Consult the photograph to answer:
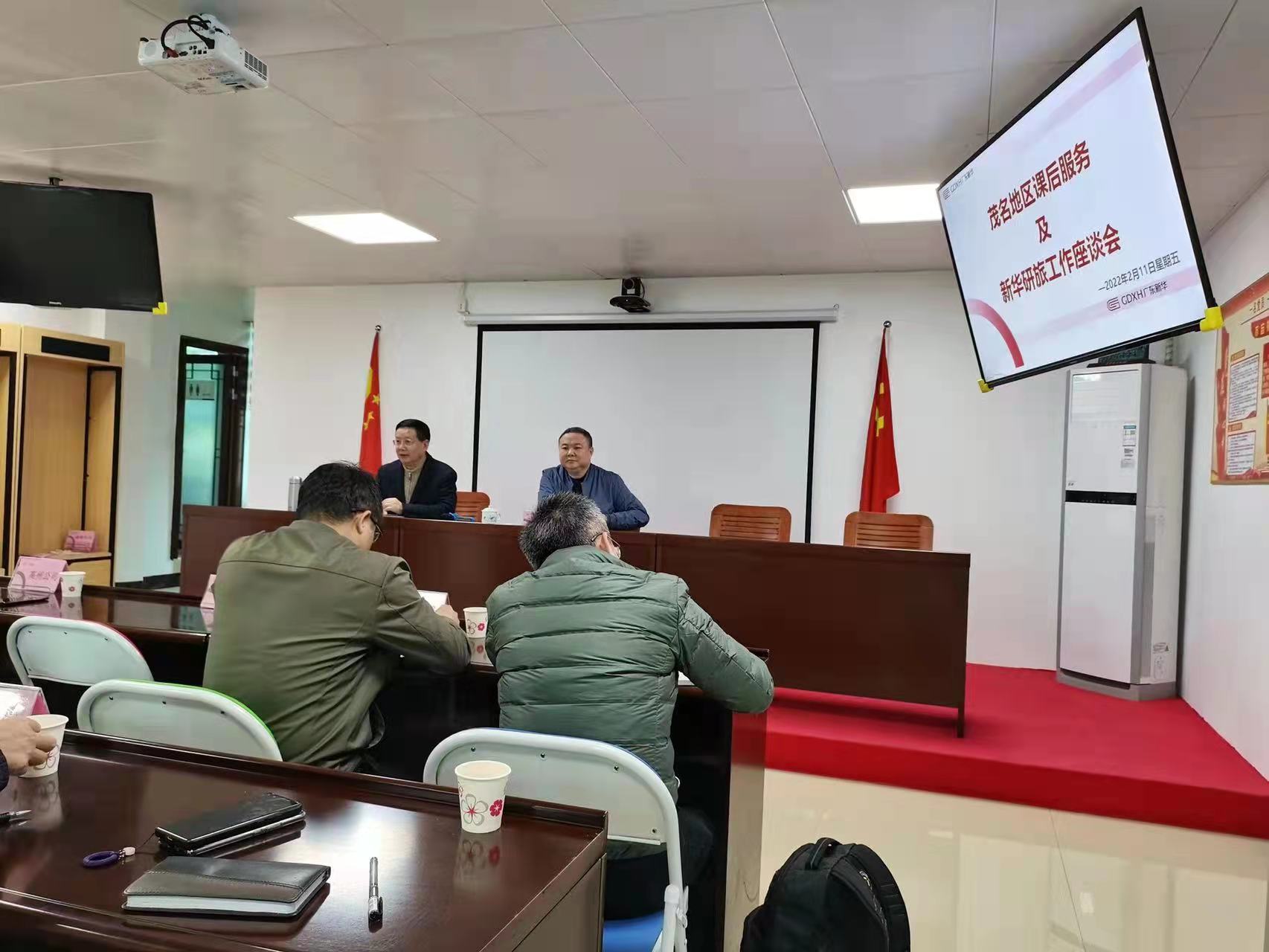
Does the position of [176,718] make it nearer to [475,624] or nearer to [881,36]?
[475,624]

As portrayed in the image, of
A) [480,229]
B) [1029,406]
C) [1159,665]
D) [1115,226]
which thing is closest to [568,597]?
[1115,226]

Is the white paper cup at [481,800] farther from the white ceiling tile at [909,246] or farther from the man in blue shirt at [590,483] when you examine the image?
the white ceiling tile at [909,246]

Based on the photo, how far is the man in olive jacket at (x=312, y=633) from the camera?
1725mm

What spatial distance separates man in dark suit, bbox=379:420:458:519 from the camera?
4.52 metres

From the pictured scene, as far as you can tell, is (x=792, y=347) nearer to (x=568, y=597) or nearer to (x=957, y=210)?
(x=957, y=210)

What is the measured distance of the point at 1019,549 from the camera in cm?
534

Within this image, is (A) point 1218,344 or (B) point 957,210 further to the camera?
(A) point 1218,344

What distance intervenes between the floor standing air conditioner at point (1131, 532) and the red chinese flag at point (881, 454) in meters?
1.15

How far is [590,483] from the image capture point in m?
4.41

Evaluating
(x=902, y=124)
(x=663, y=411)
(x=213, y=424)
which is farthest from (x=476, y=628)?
(x=213, y=424)

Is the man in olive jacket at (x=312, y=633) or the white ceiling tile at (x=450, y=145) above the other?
the white ceiling tile at (x=450, y=145)

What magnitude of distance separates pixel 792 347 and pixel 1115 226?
11.3 feet

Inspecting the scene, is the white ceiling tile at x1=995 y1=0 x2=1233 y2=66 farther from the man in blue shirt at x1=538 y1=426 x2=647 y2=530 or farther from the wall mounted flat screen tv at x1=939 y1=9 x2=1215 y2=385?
the man in blue shirt at x1=538 y1=426 x2=647 y2=530

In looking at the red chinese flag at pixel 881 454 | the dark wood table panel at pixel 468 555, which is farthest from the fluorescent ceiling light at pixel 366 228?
the red chinese flag at pixel 881 454
